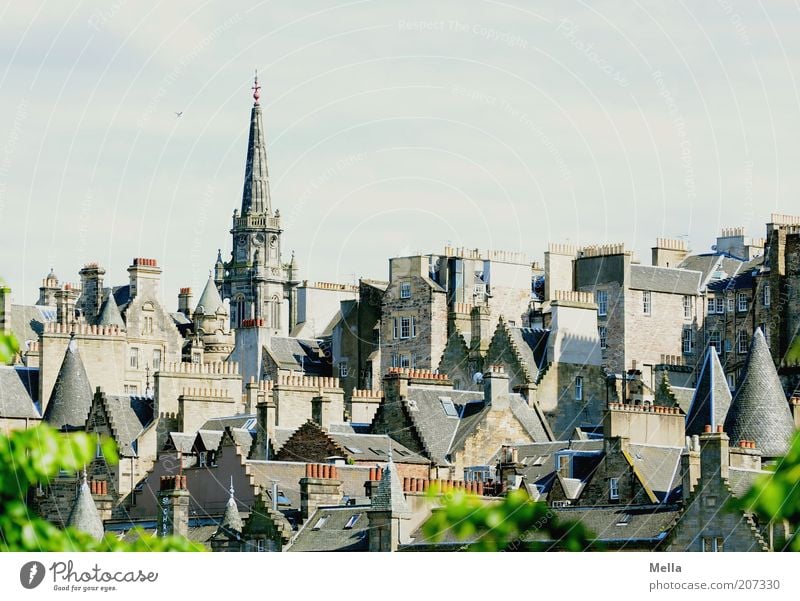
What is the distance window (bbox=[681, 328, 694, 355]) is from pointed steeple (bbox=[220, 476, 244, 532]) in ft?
144

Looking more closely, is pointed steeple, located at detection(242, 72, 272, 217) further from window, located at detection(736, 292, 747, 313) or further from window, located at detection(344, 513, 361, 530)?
window, located at detection(344, 513, 361, 530)

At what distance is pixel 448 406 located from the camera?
81062 mm

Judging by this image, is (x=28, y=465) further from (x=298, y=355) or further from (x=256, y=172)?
(x=256, y=172)

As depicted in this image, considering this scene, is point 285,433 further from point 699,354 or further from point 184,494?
point 699,354

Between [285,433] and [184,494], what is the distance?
1163 centimetres

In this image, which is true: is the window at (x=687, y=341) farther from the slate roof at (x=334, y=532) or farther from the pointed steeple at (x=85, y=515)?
the pointed steeple at (x=85, y=515)

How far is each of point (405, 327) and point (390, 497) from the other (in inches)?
1862

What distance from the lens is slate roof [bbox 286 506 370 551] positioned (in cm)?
5509

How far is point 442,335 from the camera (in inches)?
3947

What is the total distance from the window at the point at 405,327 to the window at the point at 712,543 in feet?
173

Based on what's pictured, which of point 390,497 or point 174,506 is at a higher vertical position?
point 390,497

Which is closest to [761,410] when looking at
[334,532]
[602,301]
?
[334,532]
